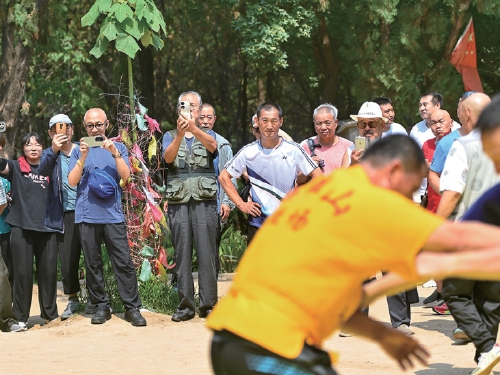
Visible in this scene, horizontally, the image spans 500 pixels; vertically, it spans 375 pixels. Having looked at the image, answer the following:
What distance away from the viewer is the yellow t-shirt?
9.73 feet

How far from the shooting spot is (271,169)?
28.2 feet

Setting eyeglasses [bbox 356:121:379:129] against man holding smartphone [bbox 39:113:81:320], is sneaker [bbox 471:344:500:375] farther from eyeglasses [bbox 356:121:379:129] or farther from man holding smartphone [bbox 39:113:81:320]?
man holding smartphone [bbox 39:113:81:320]

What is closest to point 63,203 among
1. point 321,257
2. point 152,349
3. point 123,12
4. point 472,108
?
point 123,12

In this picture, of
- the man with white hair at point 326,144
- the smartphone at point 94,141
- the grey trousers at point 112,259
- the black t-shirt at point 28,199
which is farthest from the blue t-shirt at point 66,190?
the man with white hair at point 326,144

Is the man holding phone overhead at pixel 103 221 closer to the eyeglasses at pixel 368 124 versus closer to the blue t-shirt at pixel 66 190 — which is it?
the blue t-shirt at pixel 66 190

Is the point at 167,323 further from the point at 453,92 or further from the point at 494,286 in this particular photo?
the point at 453,92

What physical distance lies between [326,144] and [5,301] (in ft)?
11.6

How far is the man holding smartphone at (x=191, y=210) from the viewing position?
915 centimetres

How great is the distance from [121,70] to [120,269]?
10666 mm

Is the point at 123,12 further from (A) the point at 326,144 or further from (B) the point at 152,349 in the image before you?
(B) the point at 152,349

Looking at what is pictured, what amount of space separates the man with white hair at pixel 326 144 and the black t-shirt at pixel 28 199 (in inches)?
106

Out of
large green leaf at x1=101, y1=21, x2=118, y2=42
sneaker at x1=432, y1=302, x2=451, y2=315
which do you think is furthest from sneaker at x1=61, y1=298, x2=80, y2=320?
sneaker at x1=432, y1=302, x2=451, y2=315

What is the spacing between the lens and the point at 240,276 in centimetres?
324

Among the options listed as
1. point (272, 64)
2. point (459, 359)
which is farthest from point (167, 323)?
point (272, 64)
